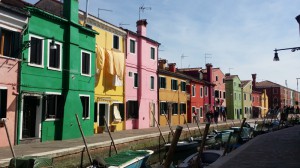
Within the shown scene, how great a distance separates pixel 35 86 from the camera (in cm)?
1814

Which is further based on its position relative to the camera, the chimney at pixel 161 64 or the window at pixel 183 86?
the window at pixel 183 86

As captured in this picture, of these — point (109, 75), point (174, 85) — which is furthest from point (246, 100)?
point (109, 75)

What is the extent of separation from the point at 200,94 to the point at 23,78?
31.1 meters

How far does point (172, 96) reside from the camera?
3741 cm

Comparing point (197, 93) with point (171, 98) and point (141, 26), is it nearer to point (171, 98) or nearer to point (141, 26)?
point (171, 98)

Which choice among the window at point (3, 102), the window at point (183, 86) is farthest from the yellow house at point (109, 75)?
the window at point (183, 86)

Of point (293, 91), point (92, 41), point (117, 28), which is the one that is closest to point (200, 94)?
point (117, 28)

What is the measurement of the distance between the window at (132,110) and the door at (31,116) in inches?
448

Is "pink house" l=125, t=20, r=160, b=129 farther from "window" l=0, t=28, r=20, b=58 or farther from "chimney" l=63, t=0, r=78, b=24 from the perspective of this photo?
"window" l=0, t=28, r=20, b=58

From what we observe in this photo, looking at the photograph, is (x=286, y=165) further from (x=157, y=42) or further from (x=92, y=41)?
(x=157, y=42)

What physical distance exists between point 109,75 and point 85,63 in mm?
3758

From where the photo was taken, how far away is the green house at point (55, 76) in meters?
17.9

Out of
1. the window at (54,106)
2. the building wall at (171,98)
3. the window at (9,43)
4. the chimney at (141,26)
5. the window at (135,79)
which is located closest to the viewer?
the window at (9,43)

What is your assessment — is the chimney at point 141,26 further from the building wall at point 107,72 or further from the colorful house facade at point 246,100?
the colorful house facade at point 246,100
